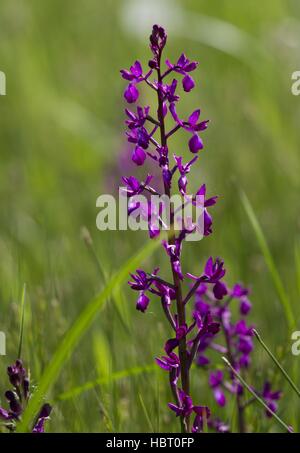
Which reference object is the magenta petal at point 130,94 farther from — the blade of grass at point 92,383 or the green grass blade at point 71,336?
the blade of grass at point 92,383

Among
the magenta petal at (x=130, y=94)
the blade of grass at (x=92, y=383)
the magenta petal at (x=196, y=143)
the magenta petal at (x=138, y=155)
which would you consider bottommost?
the blade of grass at (x=92, y=383)

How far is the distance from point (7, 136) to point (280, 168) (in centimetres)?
178

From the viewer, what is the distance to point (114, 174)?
414 centimetres

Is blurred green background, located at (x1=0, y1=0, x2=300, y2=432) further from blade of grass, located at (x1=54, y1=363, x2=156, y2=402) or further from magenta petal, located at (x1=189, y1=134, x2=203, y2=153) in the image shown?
magenta petal, located at (x1=189, y1=134, x2=203, y2=153)

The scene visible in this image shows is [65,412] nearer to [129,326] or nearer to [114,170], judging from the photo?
[129,326]

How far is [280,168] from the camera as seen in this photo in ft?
12.2

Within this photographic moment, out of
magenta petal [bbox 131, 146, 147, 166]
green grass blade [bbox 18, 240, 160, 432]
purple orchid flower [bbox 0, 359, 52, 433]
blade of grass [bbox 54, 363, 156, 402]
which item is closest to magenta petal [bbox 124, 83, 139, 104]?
magenta petal [bbox 131, 146, 147, 166]

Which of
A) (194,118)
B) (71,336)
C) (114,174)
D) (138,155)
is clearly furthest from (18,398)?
(114,174)

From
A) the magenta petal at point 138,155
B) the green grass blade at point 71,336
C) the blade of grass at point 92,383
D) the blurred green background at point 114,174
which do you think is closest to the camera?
the green grass blade at point 71,336

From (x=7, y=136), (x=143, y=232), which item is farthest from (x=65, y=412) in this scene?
(x=7, y=136)

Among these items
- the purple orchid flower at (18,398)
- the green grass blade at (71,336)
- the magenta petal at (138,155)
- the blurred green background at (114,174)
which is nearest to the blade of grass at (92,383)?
the blurred green background at (114,174)

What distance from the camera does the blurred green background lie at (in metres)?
2.16

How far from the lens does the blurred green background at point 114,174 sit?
216 centimetres

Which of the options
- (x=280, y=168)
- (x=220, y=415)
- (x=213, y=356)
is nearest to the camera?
(x=220, y=415)
